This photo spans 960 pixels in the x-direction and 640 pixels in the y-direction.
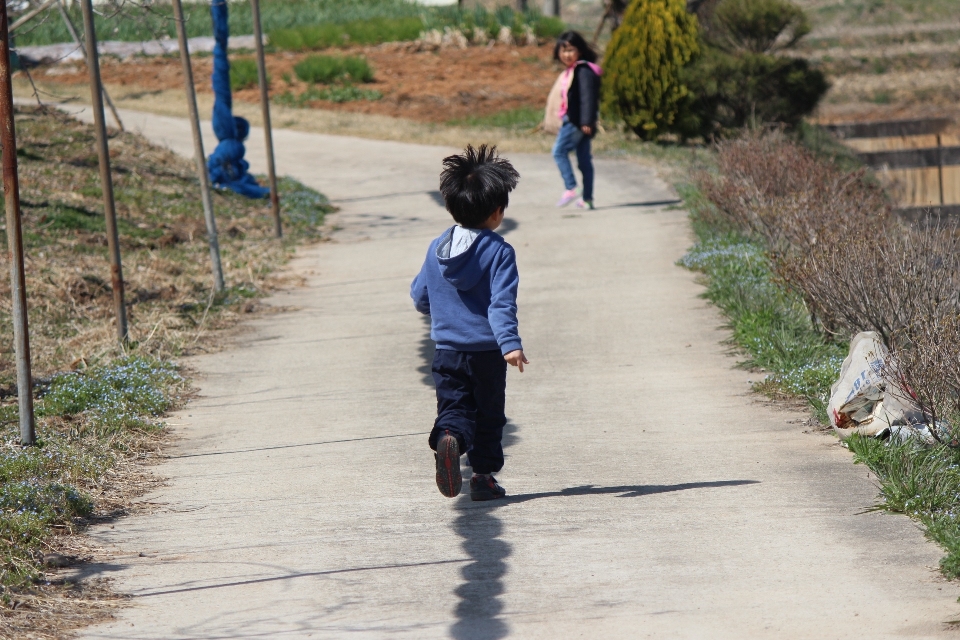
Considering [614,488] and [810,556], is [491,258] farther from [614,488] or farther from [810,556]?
[810,556]

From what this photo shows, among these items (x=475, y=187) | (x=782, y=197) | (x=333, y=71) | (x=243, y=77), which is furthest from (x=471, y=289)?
(x=243, y=77)

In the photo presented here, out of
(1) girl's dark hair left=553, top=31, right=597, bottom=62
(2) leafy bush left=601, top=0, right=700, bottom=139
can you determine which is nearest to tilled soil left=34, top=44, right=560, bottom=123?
(2) leafy bush left=601, top=0, right=700, bottom=139

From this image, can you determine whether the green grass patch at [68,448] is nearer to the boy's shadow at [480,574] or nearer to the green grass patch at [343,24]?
the boy's shadow at [480,574]

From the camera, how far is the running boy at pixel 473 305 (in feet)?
15.4

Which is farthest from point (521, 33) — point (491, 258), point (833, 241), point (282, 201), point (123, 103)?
point (491, 258)

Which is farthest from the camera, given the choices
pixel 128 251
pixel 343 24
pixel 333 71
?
pixel 343 24

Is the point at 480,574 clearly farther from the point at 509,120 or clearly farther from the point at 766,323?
the point at 509,120

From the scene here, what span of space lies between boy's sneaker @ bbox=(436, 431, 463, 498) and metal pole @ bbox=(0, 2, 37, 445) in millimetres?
2266

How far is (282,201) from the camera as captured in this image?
15.0 meters

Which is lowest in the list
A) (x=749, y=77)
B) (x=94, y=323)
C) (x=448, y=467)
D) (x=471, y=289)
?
(x=94, y=323)

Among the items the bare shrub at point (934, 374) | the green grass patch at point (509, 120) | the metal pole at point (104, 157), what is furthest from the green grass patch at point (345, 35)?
the bare shrub at point (934, 374)

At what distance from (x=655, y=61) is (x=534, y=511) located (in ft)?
53.1

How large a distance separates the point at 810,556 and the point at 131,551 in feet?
8.16

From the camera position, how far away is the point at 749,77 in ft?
63.7
